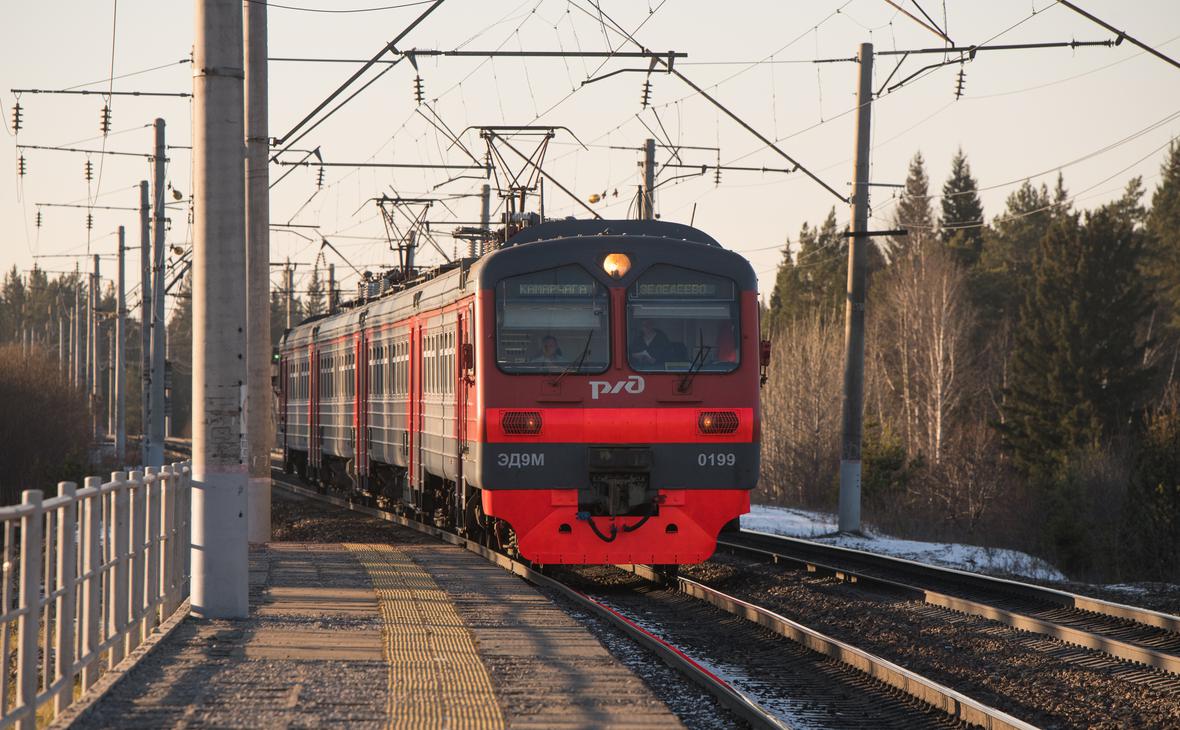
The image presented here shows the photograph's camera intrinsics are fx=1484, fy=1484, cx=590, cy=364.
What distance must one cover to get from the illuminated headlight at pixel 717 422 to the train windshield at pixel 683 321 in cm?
40

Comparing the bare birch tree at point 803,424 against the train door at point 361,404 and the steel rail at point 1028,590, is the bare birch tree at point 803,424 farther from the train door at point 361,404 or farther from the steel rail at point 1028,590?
the steel rail at point 1028,590

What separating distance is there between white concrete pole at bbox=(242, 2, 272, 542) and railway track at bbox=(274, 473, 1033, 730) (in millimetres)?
4093

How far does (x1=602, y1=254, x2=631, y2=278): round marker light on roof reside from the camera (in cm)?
1360

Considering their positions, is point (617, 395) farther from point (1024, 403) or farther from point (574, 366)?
point (1024, 403)

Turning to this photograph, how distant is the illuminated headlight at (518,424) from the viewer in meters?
13.4

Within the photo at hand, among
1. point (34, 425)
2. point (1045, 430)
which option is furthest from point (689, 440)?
point (1045, 430)

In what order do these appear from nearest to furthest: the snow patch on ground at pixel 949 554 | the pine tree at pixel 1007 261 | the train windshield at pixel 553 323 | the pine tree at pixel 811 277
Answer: the train windshield at pixel 553 323 → the snow patch on ground at pixel 949 554 → the pine tree at pixel 1007 261 → the pine tree at pixel 811 277

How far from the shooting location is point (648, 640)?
33.6 ft

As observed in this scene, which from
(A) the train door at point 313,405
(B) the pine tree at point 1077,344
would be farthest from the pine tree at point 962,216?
(A) the train door at point 313,405

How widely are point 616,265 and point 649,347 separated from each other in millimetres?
810

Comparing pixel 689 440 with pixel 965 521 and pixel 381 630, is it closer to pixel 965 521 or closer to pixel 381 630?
pixel 381 630

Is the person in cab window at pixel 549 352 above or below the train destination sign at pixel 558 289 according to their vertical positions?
below

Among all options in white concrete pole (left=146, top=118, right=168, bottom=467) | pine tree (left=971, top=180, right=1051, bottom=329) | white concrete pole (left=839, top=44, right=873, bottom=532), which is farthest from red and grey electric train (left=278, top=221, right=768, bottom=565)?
pine tree (left=971, top=180, right=1051, bottom=329)

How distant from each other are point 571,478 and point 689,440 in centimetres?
115
